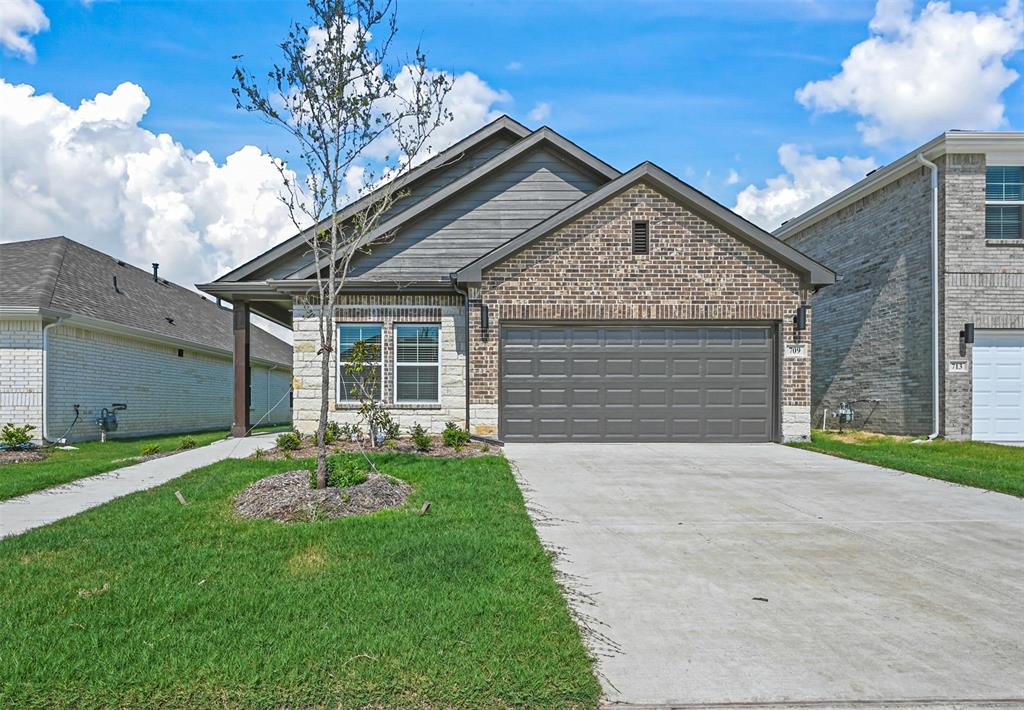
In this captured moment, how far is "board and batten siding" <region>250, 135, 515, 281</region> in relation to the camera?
16344 millimetres

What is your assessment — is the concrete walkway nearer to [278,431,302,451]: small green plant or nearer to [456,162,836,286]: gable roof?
[278,431,302,451]: small green plant

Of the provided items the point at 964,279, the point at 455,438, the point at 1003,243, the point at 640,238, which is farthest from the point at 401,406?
the point at 1003,243

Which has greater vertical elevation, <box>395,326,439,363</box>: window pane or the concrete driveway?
<box>395,326,439,363</box>: window pane

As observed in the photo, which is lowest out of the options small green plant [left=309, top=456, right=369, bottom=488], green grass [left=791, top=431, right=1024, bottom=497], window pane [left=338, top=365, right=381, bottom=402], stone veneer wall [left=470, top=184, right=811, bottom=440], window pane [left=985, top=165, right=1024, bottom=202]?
green grass [left=791, top=431, right=1024, bottom=497]

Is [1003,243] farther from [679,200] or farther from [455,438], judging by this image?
[455,438]

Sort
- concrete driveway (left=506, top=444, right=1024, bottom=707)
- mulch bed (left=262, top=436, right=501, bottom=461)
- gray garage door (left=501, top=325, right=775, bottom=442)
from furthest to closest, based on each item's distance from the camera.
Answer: gray garage door (left=501, top=325, right=775, bottom=442), mulch bed (left=262, top=436, right=501, bottom=461), concrete driveway (left=506, top=444, right=1024, bottom=707)

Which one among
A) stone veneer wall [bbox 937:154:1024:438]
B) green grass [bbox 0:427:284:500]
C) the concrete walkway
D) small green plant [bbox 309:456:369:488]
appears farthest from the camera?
stone veneer wall [bbox 937:154:1024:438]

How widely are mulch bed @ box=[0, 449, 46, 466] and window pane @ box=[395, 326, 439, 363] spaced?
6.95 metres

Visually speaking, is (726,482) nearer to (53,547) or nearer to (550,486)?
(550,486)

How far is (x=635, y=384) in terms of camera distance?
14617mm

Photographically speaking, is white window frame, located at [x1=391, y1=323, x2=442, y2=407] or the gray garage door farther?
white window frame, located at [x1=391, y1=323, x2=442, y2=407]

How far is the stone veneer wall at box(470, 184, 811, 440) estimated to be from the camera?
567 inches

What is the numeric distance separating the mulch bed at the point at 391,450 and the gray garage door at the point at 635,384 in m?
1.56

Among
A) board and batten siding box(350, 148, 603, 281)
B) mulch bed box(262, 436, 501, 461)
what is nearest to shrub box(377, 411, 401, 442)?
mulch bed box(262, 436, 501, 461)
